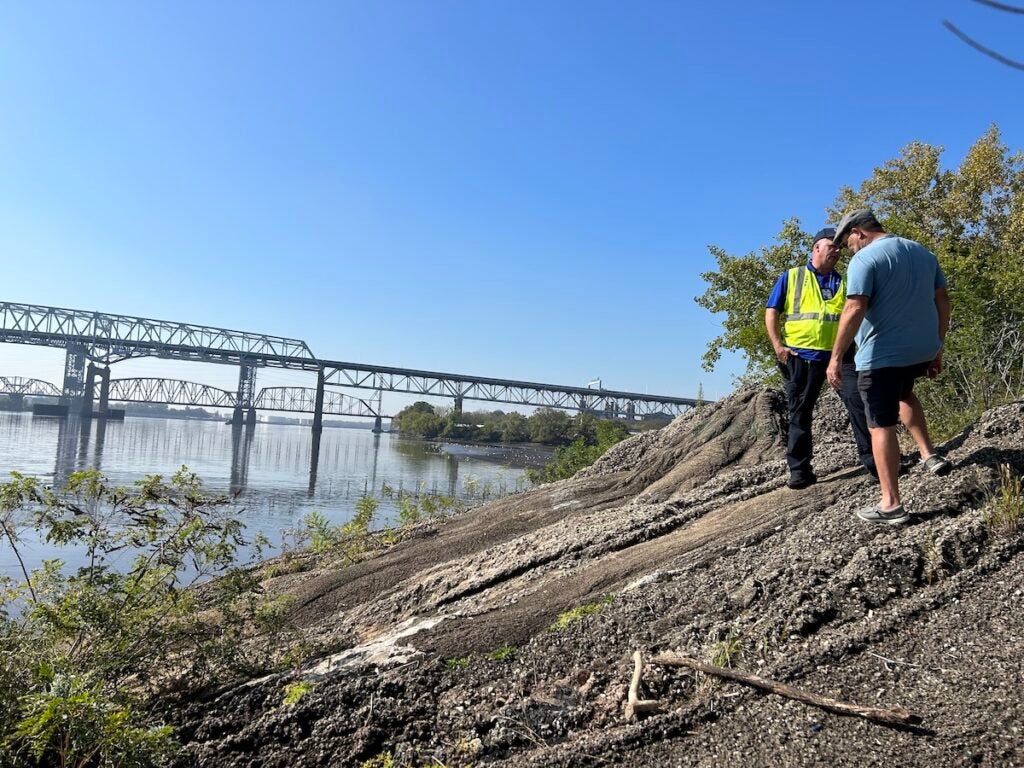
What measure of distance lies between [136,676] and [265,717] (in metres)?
0.98

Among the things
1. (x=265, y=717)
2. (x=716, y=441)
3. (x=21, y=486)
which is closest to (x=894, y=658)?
(x=265, y=717)

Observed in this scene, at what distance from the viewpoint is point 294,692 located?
11.6 feet

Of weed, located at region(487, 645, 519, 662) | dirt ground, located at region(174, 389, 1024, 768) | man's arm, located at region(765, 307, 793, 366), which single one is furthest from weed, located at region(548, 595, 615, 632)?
man's arm, located at region(765, 307, 793, 366)

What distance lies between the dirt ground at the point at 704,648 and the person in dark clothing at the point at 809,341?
0.31 meters

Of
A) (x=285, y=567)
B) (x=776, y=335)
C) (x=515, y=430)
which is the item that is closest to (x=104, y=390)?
(x=515, y=430)

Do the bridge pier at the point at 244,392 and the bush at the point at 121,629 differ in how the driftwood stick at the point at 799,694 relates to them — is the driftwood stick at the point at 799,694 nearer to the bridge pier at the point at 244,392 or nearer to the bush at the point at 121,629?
the bush at the point at 121,629

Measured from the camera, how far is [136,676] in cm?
385

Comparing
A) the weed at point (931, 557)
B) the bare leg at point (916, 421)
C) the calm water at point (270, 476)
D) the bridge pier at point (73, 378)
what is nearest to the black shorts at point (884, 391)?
the bare leg at point (916, 421)

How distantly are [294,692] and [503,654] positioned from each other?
111 centimetres

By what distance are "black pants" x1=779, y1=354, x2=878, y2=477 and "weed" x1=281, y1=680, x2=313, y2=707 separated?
12.8 feet

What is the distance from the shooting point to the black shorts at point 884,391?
160 inches

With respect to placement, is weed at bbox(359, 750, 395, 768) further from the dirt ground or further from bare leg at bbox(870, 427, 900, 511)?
bare leg at bbox(870, 427, 900, 511)

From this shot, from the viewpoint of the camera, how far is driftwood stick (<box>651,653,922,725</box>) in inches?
98.6

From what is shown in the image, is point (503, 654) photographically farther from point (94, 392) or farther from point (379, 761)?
point (94, 392)
